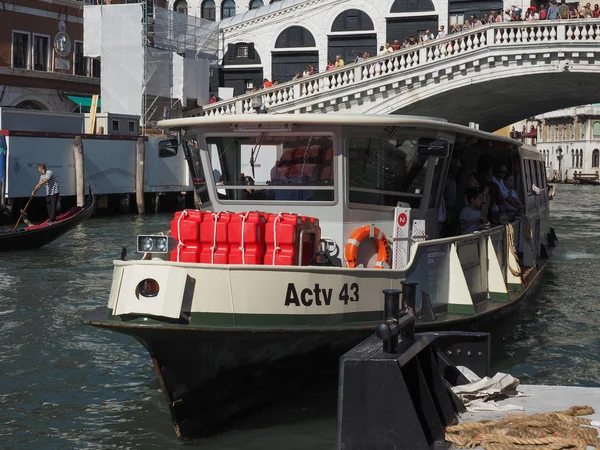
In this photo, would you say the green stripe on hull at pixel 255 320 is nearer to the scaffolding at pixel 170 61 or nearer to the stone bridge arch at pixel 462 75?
the stone bridge arch at pixel 462 75

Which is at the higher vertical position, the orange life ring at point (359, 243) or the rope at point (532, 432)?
the orange life ring at point (359, 243)

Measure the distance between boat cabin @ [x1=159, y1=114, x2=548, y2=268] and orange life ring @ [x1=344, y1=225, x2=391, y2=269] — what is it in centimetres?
5

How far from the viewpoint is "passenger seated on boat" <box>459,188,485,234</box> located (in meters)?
9.24

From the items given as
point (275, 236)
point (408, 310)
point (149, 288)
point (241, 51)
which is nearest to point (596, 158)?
point (241, 51)

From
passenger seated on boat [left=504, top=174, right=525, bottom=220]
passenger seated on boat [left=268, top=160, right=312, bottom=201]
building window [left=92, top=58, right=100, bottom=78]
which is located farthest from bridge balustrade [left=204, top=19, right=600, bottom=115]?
passenger seated on boat [left=268, top=160, right=312, bottom=201]

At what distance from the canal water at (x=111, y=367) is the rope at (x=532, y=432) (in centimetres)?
174

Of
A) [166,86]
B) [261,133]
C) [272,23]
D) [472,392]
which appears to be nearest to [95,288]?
[261,133]

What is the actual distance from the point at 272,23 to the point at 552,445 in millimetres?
31669

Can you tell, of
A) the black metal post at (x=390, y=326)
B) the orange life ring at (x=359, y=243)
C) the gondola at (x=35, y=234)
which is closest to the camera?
the black metal post at (x=390, y=326)

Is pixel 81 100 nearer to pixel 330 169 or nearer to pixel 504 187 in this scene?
pixel 504 187

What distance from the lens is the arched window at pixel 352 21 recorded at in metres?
33.4

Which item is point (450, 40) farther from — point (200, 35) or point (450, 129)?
point (450, 129)

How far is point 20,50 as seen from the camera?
30.2 meters

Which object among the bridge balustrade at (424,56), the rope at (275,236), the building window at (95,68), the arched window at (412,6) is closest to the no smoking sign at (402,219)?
the rope at (275,236)
